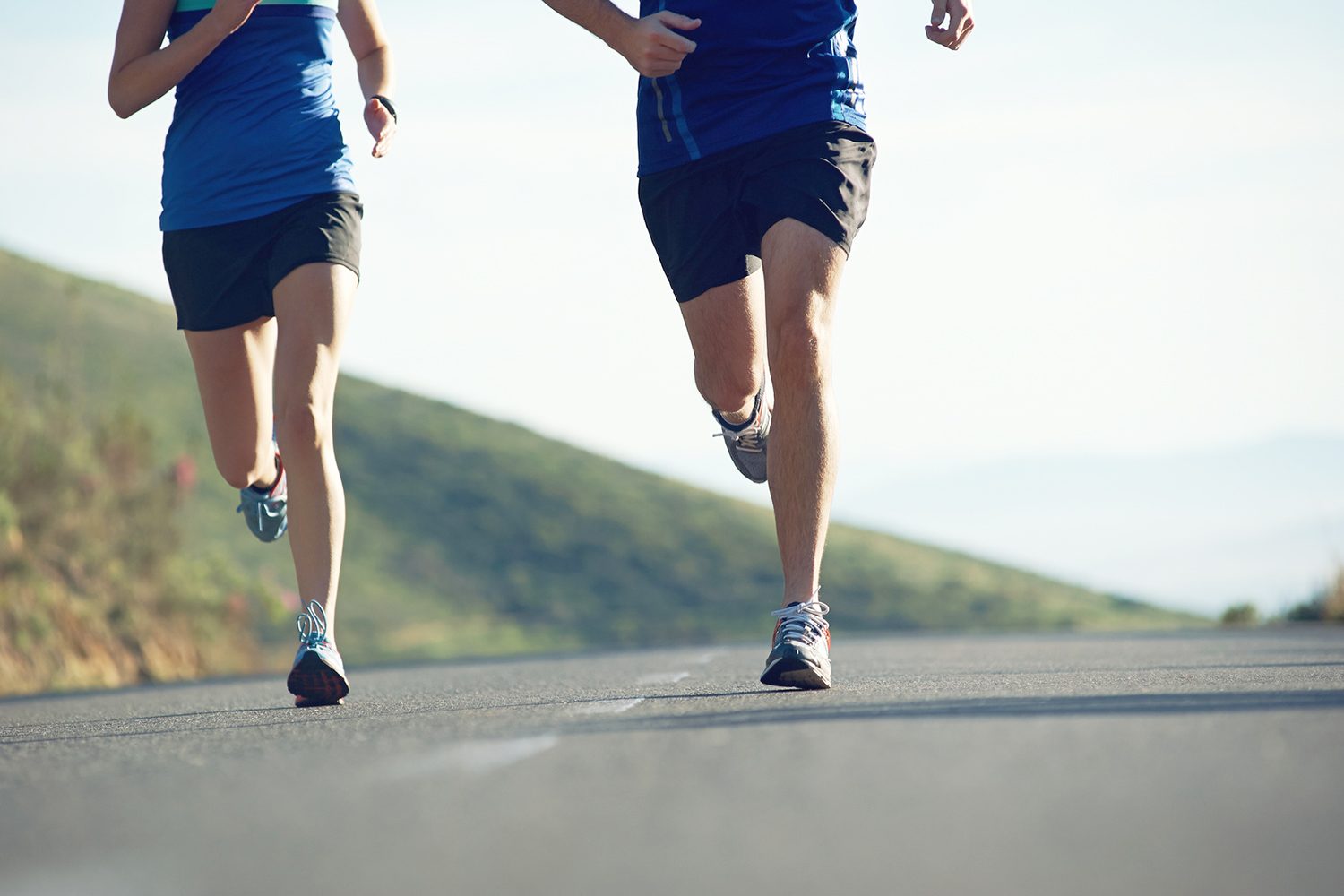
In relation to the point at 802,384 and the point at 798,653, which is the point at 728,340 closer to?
the point at 802,384

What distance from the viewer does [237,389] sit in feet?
13.7

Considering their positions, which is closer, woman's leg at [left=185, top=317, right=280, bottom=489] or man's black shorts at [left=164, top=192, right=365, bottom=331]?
man's black shorts at [left=164, top=192, right=365, bottom=331]

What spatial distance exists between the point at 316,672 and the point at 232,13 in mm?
1781

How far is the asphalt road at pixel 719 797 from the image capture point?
1341mm

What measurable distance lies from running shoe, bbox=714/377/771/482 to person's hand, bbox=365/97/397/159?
1.31 m

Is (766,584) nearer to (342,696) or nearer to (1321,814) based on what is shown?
(342,696)

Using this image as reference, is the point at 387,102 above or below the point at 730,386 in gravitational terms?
above

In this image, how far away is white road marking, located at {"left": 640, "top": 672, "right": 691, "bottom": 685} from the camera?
3.62 metres

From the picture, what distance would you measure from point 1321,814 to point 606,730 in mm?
1146

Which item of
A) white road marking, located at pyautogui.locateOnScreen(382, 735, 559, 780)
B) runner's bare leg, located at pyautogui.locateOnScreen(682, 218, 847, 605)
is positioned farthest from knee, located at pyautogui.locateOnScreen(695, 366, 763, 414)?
white road marking, located at pyautogui.locateOnScreen(382, 735, 559, 780)

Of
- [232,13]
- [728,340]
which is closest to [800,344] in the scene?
[728,340]

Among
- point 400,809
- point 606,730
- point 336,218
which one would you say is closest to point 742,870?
point 400,809

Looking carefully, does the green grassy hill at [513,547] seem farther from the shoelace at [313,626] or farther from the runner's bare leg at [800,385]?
the runner's bare leg at [800,385]

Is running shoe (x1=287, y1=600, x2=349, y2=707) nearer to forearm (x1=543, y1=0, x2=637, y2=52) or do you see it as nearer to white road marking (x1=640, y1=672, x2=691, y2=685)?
white road marking (x1=640, y1=672, x2=691, y2=685)
